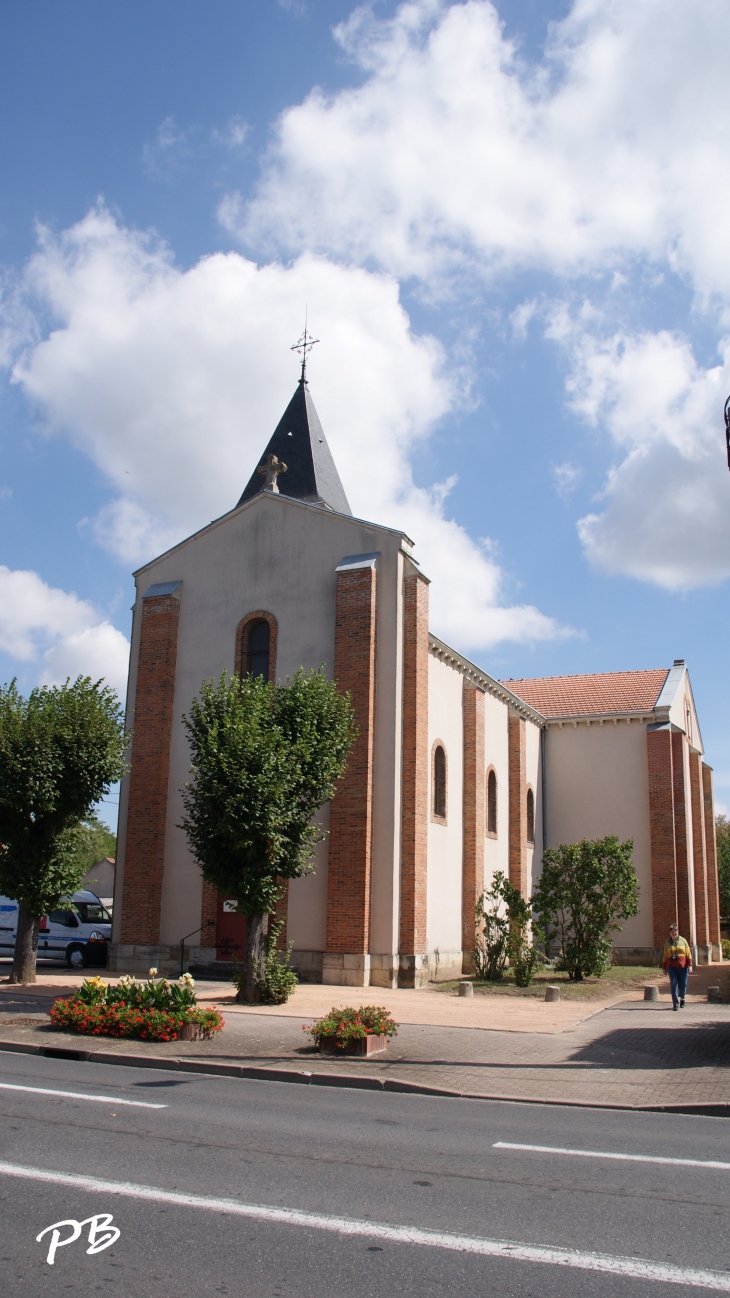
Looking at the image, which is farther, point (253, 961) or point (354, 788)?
point (354, 788)

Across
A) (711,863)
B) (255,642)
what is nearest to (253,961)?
(255,642)

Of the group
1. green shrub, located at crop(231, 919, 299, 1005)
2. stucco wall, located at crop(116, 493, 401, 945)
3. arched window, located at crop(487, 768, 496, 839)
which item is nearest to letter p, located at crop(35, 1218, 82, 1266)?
green shrub, located at crop(231, 919, 299, 1005)

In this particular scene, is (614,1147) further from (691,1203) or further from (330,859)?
(330,859)

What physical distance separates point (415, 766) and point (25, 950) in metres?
8.22

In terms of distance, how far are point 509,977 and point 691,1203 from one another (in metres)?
16.7

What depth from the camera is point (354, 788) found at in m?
19.4

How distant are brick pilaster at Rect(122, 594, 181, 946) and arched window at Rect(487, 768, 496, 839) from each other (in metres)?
9.11

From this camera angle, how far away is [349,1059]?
11305 mm

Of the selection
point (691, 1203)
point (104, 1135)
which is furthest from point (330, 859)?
point (691, 1203)

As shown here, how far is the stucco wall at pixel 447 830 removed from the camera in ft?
69.2

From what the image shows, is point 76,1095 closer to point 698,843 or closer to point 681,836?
point 681,836

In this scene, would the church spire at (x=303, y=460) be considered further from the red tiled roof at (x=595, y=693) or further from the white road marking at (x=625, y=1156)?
the white road marking at (x=625, y=1156)

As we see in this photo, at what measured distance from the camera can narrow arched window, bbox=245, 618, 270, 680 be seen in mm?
21719

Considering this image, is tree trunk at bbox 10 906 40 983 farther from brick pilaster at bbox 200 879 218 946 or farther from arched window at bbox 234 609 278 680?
arched window at bbox 234 609 278 680
